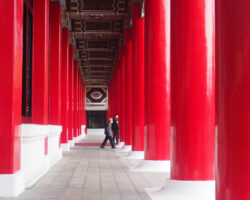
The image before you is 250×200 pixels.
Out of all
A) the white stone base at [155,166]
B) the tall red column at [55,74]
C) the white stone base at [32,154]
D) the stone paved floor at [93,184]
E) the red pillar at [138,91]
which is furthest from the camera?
the red pillar at [138,91]

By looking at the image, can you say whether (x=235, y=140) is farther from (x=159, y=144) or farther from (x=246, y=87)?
(x=159, y=144)

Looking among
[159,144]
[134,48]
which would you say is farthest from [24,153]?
[134,48]

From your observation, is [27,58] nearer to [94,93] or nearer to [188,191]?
[188,191]

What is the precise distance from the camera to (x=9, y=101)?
6.43 meters

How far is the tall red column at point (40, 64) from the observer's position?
1002cm

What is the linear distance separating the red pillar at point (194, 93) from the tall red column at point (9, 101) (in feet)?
8.10

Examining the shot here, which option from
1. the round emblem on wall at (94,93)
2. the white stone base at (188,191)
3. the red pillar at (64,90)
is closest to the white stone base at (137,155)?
the red pillar at (64,90)

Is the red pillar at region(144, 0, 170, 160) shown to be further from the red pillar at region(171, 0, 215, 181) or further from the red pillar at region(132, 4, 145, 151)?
the red pillar at region(132, 4, 145, 151)

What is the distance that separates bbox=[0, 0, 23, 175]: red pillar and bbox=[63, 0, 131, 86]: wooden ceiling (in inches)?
427

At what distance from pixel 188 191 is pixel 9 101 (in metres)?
3.02

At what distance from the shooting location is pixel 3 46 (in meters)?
6.47

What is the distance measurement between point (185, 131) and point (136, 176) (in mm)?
2994

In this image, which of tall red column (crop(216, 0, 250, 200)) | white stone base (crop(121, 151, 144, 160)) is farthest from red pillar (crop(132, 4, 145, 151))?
tall red column (crop(216, 0, 250, 200))

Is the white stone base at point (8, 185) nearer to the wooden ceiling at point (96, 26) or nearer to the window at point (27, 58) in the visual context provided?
the window at point (27, 58)
